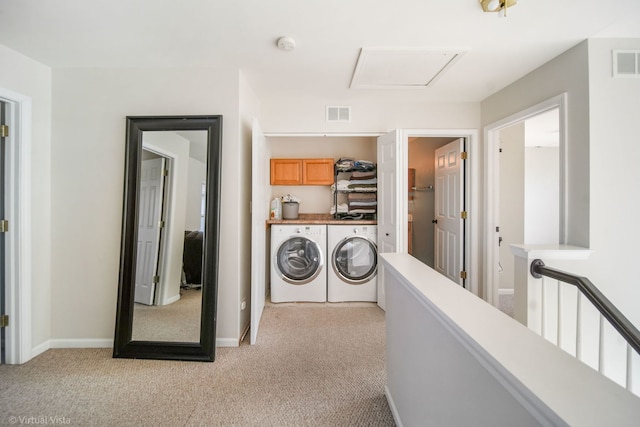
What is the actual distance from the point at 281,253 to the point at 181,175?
4.41ft

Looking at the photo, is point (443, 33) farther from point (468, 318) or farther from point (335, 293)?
point (335, 293)

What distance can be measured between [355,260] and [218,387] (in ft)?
5.97

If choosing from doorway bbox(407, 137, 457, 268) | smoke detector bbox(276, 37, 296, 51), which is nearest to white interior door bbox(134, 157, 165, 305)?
smoke detector bbox(276, 37, 296, 51)

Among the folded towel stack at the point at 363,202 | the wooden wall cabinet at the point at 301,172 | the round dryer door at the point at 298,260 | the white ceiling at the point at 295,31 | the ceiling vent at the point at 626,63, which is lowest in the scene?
the round dryer door at the point at 298,260

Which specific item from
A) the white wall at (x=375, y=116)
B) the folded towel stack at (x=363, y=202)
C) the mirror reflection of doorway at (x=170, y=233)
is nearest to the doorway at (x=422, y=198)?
the white wall at (x=375, y=116)

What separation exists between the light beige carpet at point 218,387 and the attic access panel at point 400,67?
2.33 m

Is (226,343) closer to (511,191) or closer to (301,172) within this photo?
(301,172)

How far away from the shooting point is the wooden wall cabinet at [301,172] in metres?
3.43

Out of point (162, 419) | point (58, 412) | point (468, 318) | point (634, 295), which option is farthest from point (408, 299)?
point (58, 412)

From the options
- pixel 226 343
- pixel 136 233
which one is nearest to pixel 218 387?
pixel 226 343

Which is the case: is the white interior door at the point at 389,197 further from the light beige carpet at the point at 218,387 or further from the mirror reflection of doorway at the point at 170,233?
A: the mirror reflection of doorway at the point at 170,233

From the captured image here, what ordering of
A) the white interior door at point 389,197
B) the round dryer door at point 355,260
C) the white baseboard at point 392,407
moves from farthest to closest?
the round dryer door at point 355,260, the white interior door at point 389,197, the white baseboard at point 392,407

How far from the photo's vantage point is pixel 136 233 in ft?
6.83

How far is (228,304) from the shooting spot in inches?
84.8
